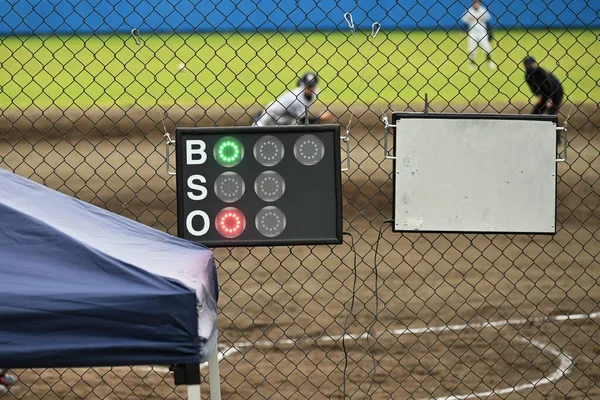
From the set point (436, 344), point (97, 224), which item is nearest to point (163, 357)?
point (97, 224)

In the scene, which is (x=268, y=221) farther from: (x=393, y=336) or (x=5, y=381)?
(x=393, y=336)

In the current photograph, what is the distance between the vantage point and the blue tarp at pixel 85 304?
121 inches

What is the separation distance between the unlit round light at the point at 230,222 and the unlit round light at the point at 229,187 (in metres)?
0.06

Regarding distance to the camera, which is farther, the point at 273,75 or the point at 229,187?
the point at 273,75

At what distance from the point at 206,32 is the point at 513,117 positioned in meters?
21.7

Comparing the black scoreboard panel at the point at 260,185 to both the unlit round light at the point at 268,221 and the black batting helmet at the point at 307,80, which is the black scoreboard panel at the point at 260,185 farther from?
the black batting helmet at the point at 307,80

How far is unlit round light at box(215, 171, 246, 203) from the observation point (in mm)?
4832

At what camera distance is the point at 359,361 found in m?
7.13

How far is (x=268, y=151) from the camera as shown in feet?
15.9

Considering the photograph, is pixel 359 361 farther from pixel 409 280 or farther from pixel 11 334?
pixel 11 334

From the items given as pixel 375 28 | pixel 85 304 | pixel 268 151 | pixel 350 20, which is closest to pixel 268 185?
pixel 268 151

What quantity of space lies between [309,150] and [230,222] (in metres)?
0.59

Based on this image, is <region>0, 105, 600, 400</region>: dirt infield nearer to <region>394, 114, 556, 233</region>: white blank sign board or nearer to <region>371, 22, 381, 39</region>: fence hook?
<region>394, 114, 556, 233</region>: white blank sign board

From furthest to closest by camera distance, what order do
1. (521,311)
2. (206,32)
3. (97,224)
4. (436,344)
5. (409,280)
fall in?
(206,32) → (409,280) → (521,311) → (436,344) → (97,224)
